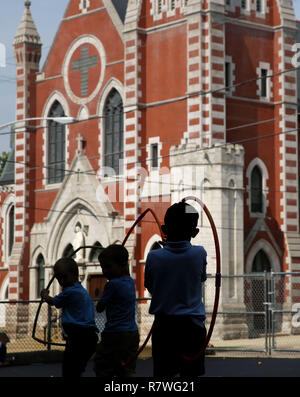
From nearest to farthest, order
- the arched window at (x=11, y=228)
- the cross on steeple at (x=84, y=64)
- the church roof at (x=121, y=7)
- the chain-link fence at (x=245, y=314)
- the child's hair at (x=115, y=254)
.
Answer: the child's hair at (x=115, y=254)
the chain-link fence at (x=245, y=314)
the church roof at (x=121, y=7)
the cross on steeple at (x=84, y=64)
the arched window at (x=11, y=228)

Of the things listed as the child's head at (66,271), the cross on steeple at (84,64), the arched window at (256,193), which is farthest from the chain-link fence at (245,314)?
the child's head at (66,271)

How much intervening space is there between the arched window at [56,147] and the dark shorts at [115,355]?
39542 mm

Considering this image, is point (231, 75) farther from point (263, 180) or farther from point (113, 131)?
point (113, 131)

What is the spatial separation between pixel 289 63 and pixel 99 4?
35.5 ft

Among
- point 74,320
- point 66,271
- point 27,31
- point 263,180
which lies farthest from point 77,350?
point 27,31

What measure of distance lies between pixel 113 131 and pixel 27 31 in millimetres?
9741

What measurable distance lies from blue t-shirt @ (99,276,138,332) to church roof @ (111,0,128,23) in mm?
39056

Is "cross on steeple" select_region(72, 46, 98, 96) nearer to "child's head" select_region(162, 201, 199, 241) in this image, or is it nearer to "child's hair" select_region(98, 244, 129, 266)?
"child's hair" select_region(98, 244, 129, 266)

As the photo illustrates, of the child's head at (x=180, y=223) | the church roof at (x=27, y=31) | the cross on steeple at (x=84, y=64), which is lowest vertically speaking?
the child's head at (x=180, y=223)

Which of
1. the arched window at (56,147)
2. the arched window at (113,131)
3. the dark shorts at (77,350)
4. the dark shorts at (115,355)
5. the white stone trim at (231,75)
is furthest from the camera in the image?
the arched window at (56,147)

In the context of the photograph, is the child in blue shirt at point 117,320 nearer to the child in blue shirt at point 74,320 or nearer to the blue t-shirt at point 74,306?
the child in blue shirt at point 74,320

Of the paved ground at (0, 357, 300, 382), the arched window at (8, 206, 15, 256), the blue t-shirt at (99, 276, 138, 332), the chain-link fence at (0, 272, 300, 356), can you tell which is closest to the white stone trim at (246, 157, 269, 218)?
the chain-link fence at (0, 272, 300, 356)

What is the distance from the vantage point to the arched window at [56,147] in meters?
50.5
